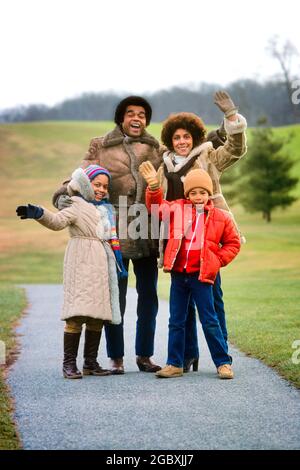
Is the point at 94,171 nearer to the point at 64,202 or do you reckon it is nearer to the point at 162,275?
the point at 64,202

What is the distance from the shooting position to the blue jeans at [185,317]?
624cm

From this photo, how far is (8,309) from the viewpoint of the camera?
44.4 ft

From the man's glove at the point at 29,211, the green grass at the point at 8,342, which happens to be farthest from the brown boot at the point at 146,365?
the man's glove at the point at 29,211

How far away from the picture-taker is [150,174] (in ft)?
20.6

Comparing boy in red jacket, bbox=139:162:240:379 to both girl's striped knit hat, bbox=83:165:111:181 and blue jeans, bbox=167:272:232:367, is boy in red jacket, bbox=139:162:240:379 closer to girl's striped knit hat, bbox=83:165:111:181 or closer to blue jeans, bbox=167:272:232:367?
blue jeans, bbox=167:272:232:367

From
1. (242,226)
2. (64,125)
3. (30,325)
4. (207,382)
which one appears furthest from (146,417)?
(64,125)

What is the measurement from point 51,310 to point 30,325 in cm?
240

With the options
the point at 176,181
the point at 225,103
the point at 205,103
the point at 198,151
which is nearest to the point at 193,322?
the point at 176,181

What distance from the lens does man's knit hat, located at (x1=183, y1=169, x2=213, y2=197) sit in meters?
6.18

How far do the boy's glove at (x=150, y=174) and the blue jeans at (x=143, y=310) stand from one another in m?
0.75

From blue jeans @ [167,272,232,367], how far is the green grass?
134 centimetres

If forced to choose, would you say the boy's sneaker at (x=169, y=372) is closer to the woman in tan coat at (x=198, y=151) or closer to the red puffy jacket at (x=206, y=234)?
the woman in tan coat at (x=198, y=151)

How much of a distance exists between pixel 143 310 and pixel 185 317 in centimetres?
60

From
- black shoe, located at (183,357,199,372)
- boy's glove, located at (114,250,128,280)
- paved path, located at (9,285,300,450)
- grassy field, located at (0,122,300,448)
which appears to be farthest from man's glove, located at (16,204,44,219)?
grassy field, located at (0,122,300,448)
